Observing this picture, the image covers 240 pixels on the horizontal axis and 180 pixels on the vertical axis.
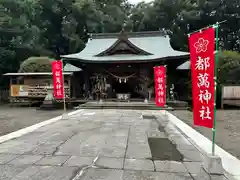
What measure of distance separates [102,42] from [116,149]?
16.2 meters

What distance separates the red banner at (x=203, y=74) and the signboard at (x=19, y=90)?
46.5 feet

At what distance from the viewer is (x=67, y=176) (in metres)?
3.00

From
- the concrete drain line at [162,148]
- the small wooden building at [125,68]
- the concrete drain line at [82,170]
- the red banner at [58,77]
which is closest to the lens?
the concrete drain line at [82,170]

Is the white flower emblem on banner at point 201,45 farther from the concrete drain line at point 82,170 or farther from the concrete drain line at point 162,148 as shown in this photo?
the concrete drain line at point 82,170

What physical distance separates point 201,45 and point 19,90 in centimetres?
1472

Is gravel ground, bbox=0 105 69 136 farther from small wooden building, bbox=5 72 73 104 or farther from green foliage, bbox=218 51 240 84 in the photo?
green foliage, bbox=218 51 240 84

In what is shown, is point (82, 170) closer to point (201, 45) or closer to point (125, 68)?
point (201, 45)

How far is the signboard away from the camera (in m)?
15.0

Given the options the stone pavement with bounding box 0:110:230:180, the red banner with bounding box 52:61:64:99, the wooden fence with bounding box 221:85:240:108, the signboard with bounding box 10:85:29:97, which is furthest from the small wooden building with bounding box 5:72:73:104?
the wooden fence with bounding box 221:85:240:108

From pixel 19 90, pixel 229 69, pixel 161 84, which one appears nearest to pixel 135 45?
pixel 229 69

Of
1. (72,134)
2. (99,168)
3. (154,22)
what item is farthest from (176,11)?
(99,168)

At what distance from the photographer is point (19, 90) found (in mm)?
15039

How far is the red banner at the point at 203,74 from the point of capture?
326cm

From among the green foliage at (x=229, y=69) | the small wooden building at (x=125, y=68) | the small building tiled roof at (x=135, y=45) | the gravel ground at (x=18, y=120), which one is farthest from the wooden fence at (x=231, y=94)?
the gravel ground at (x=18, y=120)
